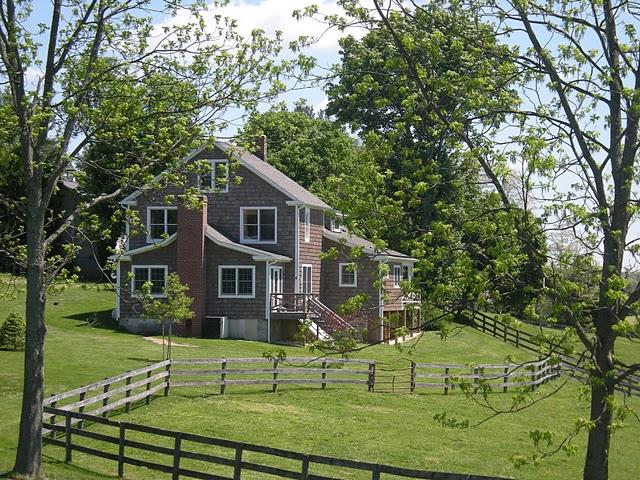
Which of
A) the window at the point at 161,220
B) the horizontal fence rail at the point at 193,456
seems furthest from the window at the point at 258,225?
the horizontal fence rail at the point at 193,456

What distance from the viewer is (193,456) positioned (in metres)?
17.7

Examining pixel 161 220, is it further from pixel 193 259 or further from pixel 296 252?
pixel 296 252

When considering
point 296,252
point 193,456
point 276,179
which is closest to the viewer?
point 193,456

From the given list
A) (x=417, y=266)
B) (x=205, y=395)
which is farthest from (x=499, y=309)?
(x=205, y=395)

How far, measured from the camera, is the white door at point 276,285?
44781mm

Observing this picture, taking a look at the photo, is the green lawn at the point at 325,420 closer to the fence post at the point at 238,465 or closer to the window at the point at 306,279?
the fence post at the point at 238,465

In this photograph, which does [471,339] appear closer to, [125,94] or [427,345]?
[427,345]

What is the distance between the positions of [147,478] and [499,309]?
31.6 ft

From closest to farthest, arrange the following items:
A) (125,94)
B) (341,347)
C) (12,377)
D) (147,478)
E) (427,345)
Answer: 1. (341,347)
2. (125,94)
3. (147,478)
4. (12,377)
5. (427,345)

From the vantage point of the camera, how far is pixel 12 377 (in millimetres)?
28312

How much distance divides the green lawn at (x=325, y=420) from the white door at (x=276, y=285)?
599cm

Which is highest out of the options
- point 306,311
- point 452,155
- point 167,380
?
point 452,155

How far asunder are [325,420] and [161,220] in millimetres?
22943

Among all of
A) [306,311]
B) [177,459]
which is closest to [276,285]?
[306,311]
